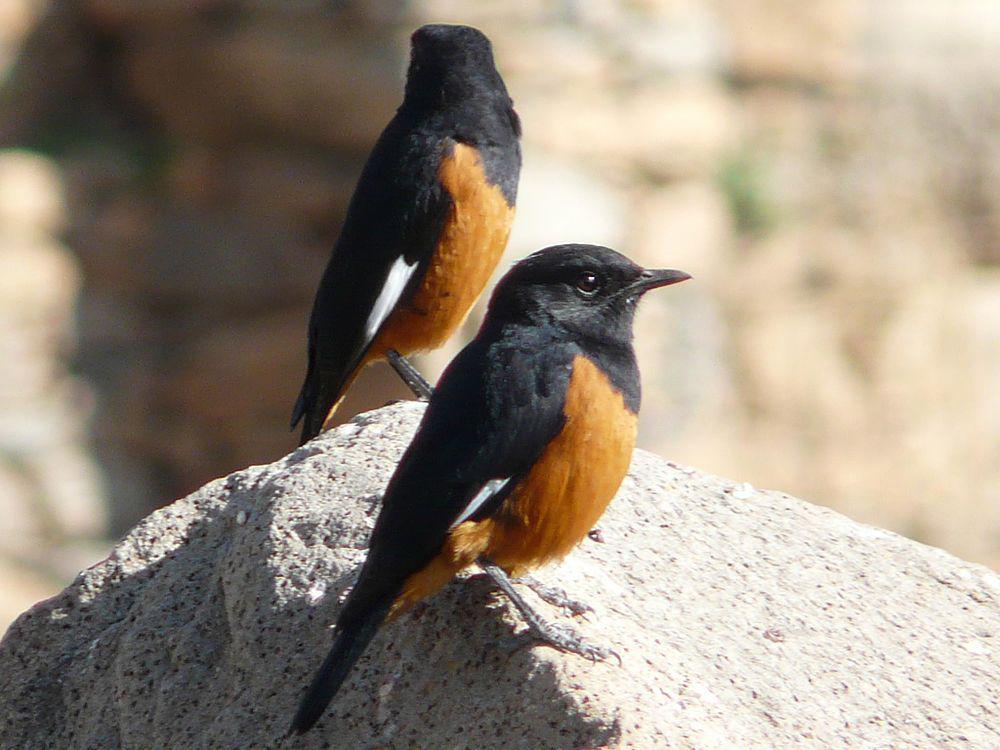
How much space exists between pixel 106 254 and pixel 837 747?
36.9 feet

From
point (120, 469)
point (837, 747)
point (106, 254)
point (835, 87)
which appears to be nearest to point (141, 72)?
Result: point (106, 254)

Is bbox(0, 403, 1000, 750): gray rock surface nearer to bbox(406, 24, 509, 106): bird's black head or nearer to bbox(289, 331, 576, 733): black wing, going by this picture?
bbox(289, 331, 576, 733): black wing

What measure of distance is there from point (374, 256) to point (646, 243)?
7.68 m

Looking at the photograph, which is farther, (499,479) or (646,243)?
(646,243)

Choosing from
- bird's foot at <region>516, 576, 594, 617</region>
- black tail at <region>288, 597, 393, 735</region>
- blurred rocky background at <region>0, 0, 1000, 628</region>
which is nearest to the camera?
black tail at <region>288, 597, 393, 735</region>

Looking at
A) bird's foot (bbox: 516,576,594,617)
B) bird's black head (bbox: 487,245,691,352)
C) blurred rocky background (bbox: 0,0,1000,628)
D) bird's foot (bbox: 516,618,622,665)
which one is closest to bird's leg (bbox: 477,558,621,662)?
bird's foot (bbox: 516,618,622,665)

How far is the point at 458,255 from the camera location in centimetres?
577

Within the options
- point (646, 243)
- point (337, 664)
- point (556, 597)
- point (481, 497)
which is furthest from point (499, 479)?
point (646, 243)

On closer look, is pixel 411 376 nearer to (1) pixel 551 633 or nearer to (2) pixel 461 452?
(2) pixel 461 452

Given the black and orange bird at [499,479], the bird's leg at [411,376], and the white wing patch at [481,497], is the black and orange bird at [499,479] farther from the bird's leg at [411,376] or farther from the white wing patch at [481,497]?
the bird's leg at [411,376]

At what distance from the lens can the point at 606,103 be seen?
1304 centimetres

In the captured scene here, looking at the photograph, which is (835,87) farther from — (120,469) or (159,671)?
(159,671)

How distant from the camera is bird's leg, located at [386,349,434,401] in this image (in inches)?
230

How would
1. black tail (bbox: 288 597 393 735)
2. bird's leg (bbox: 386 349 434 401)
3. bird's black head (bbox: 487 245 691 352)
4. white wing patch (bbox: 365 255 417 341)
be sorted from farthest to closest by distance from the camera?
bird's leg (bbox: 386 349 434 401) < white wing patch (bbox: 365 255 417 341) < bird's black head (bbox: 487 245 691 352) < black tail (bbox: 288 597 393 735)
